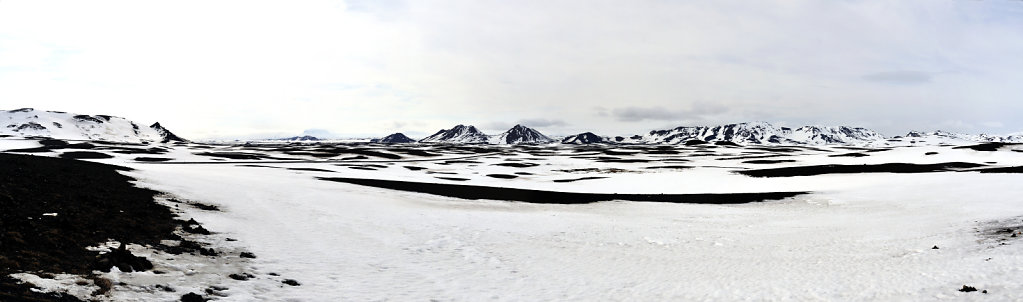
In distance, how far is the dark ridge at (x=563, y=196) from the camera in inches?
1670

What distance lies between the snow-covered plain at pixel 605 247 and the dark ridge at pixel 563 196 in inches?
116

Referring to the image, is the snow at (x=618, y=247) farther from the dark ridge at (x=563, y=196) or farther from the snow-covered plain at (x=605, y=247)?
the dark ridge at (x=563, y=196)

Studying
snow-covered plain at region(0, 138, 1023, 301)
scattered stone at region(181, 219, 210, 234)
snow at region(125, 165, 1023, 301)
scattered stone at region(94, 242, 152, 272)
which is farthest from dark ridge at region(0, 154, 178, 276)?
snow at region(125, 165, 1023, 301)

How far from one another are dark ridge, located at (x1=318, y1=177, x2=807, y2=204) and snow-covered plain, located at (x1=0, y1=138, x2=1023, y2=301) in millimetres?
2950

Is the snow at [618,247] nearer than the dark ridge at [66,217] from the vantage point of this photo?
No

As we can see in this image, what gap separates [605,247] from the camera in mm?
22953

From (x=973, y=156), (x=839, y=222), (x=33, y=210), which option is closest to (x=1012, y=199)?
(x=839, y=222)

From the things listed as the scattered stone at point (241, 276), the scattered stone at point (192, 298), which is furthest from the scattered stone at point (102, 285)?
the scattered stone at point (241, 276)

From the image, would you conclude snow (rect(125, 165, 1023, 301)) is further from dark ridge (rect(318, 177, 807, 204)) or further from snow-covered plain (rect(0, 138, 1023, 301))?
dark ridge (rect(318, 177, 807, 204))

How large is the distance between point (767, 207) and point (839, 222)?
8.71 meters

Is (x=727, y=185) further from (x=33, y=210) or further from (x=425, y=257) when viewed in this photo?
(x=33, y=210)

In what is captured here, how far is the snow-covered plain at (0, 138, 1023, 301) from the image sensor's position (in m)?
15.1

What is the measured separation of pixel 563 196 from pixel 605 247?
74.6 feet

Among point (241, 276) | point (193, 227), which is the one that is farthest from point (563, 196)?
point (241, 276)
